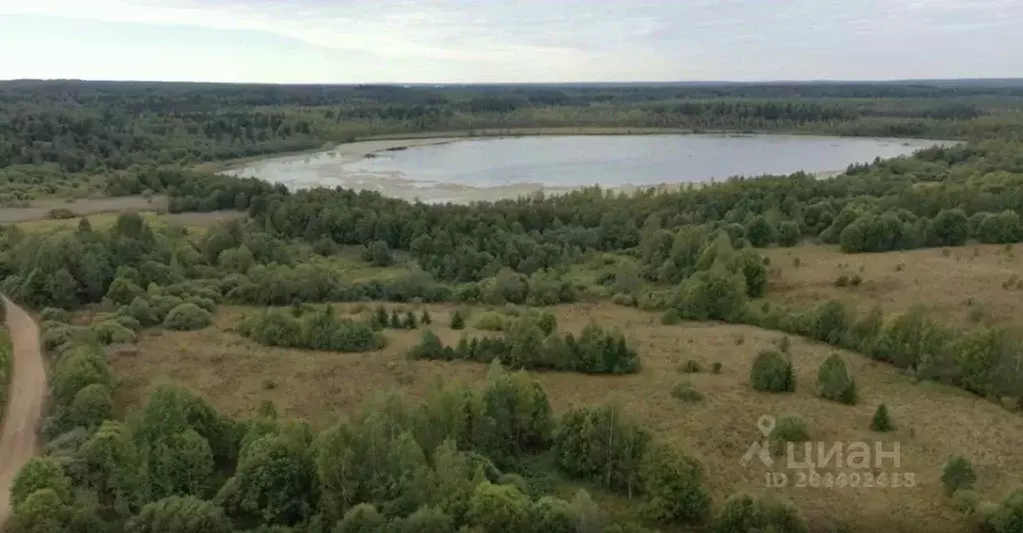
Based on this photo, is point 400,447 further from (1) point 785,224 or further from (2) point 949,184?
(2) point 949,184

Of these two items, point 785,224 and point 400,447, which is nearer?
point 400,447

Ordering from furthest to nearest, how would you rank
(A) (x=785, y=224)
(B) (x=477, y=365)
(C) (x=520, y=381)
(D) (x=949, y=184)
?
(D) (x=949, y=184) < (A) (x=785, y=224) < (B) (x=477, y=365) < (C) (x=520, y=381)

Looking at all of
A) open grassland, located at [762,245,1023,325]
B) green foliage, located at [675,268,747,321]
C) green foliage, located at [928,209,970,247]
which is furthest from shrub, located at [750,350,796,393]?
green foliage, located at [928,209,970,247]

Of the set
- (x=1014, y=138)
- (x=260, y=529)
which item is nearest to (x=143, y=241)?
(x=260, y=529)

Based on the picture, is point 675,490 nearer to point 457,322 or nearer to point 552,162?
point 457,322

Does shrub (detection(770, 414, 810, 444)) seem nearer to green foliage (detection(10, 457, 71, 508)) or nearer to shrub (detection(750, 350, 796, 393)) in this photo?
shrub (detection(750, 350, 796, 393))

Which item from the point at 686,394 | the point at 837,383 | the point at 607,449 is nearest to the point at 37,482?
the point at 607,449
